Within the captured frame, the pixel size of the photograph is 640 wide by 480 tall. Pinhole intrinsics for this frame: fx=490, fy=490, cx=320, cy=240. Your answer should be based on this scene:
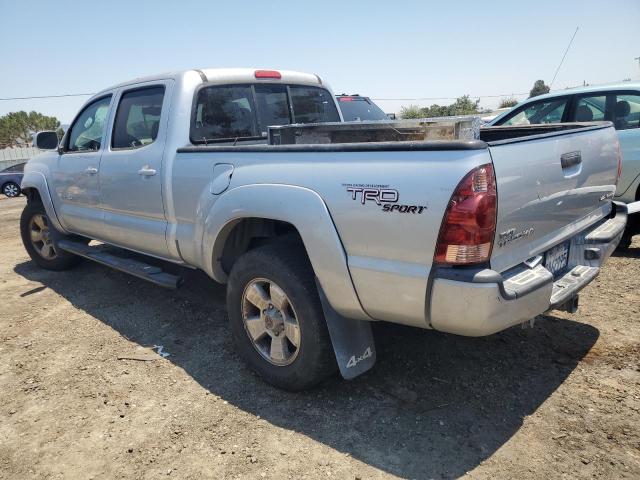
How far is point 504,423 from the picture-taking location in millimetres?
2611

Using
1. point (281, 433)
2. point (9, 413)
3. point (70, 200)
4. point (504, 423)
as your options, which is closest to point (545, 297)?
point (504, 423)

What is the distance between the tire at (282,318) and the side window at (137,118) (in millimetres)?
1530

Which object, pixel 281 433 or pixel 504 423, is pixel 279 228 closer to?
pixel 281 433

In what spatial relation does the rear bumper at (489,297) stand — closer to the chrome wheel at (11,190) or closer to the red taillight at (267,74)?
the red taillight at (267,74)

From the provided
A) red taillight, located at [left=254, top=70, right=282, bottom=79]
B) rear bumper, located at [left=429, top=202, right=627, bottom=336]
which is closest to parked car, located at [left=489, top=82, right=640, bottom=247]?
rear bumper, located at [left=429, top=202, right=627, bottom=336]

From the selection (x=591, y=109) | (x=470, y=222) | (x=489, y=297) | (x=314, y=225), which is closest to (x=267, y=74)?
(x=314, y=225)

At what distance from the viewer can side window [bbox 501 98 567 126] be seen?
5.98m

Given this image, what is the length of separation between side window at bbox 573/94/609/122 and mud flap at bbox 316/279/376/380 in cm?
447

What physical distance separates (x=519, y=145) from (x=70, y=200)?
173 inches

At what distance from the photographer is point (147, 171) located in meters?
3.77

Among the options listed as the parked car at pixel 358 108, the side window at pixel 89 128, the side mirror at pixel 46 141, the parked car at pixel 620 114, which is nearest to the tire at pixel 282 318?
the side window at pixel 89 128

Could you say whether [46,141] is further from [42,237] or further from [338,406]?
[338,406]

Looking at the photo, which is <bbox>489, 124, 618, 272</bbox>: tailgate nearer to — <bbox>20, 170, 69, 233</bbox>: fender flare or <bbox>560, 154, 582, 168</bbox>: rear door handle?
<bbox>560, 154, 582, 168</bbox>: rear door handle

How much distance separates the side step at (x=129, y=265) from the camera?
387 cm
